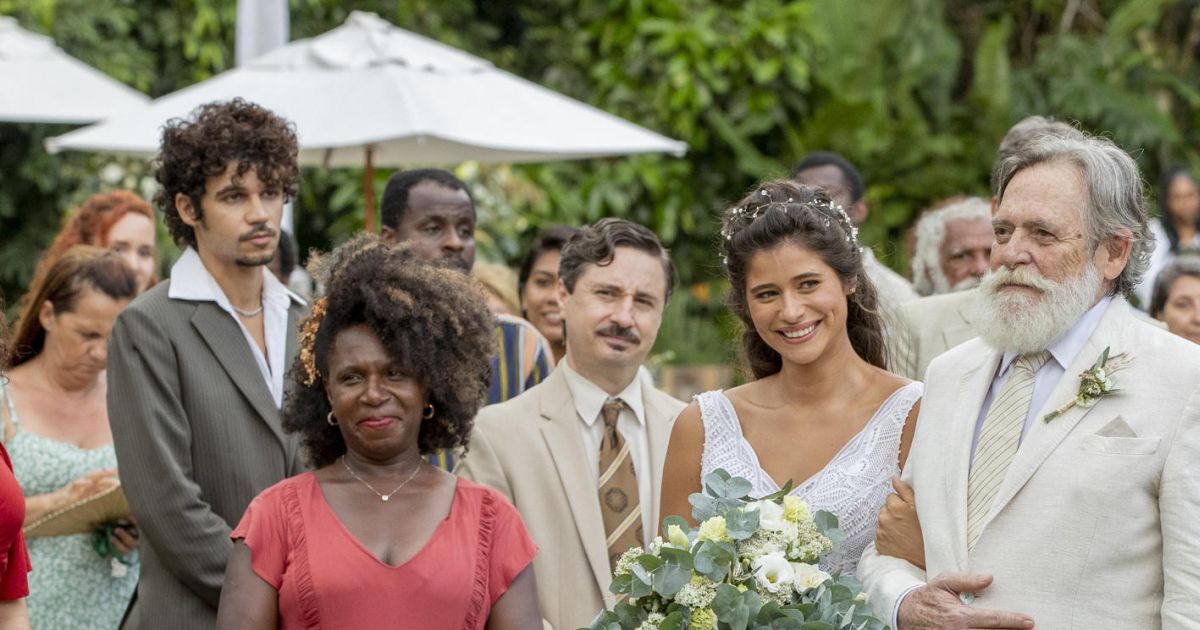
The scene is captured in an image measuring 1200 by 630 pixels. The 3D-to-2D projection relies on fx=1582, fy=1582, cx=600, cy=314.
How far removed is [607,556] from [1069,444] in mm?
1629

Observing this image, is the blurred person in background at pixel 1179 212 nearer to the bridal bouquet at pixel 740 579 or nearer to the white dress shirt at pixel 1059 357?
the white dress shirt at pixel 1059 357

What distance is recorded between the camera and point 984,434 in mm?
3854

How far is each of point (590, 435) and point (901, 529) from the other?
1358 millimetres

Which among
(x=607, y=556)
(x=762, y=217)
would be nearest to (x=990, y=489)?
(x=762, y=217)

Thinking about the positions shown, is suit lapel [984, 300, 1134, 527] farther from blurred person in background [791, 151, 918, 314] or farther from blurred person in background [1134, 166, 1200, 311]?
blurred person in background [1134, 166, 1200, 311]

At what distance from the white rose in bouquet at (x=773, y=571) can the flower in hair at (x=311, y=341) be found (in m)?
1.33

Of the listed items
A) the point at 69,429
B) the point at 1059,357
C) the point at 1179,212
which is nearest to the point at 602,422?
the point at 1059,357

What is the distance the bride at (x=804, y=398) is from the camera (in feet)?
14.0

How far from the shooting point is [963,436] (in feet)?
12.7

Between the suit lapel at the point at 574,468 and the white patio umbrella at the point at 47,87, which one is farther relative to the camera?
the white patio umbrella at the point at 47,87

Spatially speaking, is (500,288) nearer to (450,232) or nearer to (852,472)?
(450,232)

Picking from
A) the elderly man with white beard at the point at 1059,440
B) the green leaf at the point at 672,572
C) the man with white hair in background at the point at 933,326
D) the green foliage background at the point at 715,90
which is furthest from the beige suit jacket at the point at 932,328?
the green foliage background at the point at 715,90

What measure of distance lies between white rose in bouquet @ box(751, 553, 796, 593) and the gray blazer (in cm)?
175

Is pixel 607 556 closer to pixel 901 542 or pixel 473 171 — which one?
pixel 901 542
